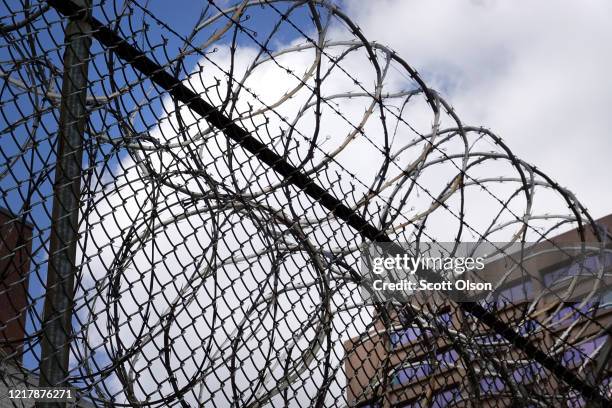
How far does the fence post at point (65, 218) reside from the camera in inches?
102

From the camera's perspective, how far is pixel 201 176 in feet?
9.76

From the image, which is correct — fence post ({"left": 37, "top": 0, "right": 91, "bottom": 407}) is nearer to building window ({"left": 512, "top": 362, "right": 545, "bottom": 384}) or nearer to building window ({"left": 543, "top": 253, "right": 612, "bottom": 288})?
building window ({"left": 512, "top": 362, "right": 545, "bottom": 384})

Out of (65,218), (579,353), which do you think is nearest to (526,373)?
(579,353)

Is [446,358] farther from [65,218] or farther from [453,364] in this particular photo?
[65,218]

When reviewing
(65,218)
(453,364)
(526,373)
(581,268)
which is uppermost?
(581,268)

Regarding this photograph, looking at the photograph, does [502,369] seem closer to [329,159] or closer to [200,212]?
[329,159]

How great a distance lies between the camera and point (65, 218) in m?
2.65

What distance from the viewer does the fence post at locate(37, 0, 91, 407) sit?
Answer: 8.46ft

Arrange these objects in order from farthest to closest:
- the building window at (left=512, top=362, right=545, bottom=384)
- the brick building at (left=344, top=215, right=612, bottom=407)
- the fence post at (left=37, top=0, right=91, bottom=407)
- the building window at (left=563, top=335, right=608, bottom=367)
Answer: the building window at (left=563, top=335, right=608, bottom=367)
the building window at (left=512, top=362, right=545, bottom=384)
the brick building at (left=344, top=215, right=612, bottom=407)
the fence post at (left=37, top=0, right=91, bottom=407)

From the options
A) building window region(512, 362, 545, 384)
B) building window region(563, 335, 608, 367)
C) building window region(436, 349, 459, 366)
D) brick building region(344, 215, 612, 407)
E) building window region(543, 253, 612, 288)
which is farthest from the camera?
building window region(543, 253, 612, 288)

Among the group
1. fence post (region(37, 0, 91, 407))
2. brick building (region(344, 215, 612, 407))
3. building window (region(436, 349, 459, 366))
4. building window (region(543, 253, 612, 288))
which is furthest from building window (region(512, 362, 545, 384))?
fence post (region(37, 0, 91, 407))

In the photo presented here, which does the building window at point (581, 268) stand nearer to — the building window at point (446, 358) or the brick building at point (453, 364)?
the brick building at point (453, 364)

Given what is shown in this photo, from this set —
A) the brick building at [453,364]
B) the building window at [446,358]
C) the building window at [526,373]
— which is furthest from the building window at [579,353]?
the building window at [446,358]

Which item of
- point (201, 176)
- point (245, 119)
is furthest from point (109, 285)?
point (245, 119)
